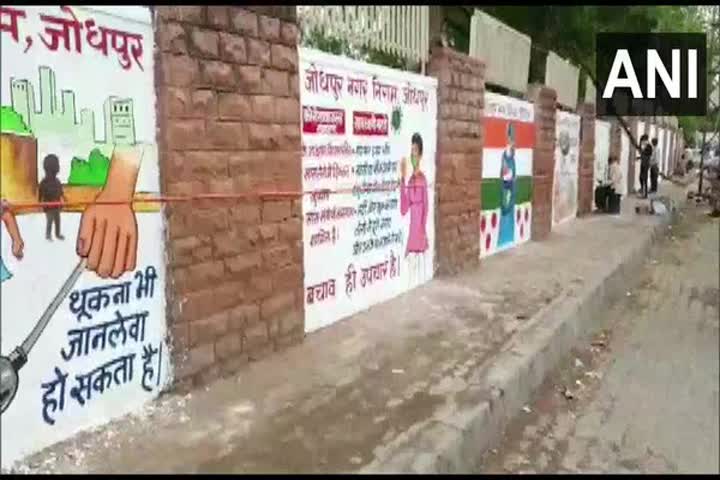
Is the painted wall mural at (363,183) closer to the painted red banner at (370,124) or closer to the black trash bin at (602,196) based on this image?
the painted red banner at (370,124)

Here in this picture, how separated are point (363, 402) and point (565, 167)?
10.8 m

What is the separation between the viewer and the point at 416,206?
23.3 ft

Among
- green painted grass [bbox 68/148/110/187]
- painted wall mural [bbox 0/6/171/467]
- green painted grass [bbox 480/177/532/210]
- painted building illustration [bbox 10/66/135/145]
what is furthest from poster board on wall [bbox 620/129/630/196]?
green painted grass [bbox 68/148/110/187]

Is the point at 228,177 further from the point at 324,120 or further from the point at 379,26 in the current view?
the point at 379,26

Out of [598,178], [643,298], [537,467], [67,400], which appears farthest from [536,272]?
[598,178]

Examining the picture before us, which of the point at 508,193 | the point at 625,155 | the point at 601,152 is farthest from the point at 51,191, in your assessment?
the point at 625,155

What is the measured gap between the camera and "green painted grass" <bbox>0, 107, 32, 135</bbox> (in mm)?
2996

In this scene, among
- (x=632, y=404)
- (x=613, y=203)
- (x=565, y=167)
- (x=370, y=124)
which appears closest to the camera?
(x=632, y=404)

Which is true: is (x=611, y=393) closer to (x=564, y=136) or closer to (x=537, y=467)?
(x=537, y=467)

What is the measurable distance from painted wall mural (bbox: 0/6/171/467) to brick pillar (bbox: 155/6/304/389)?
12cm

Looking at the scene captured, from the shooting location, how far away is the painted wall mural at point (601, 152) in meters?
17.2

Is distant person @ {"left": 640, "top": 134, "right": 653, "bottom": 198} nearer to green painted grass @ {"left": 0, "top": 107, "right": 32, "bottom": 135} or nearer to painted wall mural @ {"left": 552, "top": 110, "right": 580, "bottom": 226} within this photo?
painted wall mural @ {"left": 552, "top": 110, "right": 580, "bottom": 226}

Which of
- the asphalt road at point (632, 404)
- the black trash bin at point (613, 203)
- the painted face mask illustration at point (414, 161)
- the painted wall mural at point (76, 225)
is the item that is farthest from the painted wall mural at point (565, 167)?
the painted wall mural at point (76, 225)

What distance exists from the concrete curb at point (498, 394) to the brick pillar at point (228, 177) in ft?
3.97
